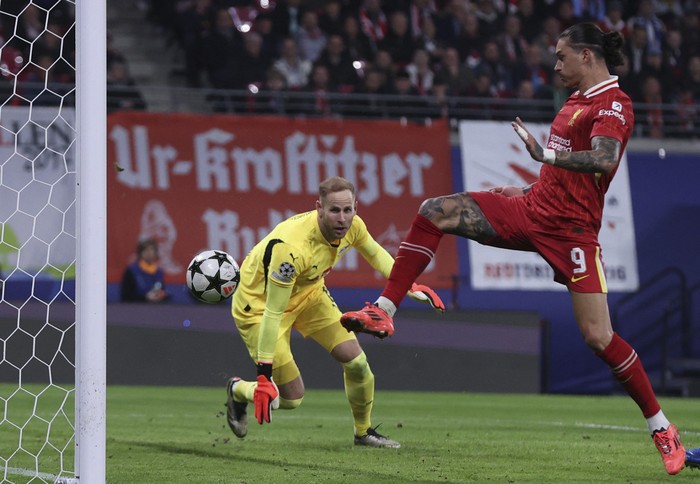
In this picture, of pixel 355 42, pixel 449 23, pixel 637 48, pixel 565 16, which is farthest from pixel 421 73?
pixel 637 48

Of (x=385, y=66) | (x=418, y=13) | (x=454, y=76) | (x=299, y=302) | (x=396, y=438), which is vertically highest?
(x=418, y=13)

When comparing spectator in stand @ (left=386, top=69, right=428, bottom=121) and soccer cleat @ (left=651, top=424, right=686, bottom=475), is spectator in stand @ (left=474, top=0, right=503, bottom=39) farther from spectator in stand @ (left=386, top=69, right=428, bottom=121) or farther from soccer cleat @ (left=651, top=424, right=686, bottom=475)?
soccer cleat @ (left=651, top=424, right=686, bottom=475)

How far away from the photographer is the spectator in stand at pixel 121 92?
14.9 meters

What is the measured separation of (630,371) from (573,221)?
2.67 feet

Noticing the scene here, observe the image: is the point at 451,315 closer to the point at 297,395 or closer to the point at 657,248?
the point at 657,248

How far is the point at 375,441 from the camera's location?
778 centimetres

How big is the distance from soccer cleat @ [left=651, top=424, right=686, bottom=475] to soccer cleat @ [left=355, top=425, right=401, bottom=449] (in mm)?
2011

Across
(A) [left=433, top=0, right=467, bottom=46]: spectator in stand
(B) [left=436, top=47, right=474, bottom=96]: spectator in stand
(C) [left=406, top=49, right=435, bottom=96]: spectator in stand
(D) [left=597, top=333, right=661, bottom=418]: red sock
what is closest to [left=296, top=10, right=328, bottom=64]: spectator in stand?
(C) [left=406, top=49, right=435, bottom=96]: spectator in stand

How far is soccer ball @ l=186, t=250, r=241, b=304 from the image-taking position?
25.3 feet

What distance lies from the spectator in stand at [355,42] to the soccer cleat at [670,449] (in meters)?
10.9

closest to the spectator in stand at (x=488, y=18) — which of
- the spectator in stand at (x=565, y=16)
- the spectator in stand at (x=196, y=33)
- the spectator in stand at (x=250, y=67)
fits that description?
the spectator in stand at (x=565, y=16)

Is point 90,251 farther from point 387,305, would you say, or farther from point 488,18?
point 488,18

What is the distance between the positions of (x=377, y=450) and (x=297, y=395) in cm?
73

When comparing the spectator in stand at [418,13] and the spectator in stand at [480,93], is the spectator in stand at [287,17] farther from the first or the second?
the spectator in stand at [480,93]
